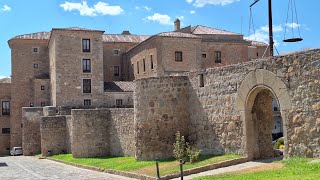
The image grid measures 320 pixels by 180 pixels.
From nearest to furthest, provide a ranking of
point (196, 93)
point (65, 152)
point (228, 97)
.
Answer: point (228, 97) → point (196, 93) → point (65, 152)

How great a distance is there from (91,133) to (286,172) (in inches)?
601

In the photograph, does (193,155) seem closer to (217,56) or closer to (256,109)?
(256,109)

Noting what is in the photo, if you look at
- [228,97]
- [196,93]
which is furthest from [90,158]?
[228,97]

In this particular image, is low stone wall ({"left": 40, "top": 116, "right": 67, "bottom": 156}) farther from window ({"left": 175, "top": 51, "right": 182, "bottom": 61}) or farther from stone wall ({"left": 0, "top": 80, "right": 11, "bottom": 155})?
stone wall ({"left": 0, "top": 80, "right": 11, "bottom": 155})

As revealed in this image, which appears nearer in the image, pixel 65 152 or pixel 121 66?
pixel 65 152

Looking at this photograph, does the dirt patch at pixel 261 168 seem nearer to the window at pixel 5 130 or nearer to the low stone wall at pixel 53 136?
the low stone wall at pixel 53 136

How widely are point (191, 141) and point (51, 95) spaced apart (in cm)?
2821

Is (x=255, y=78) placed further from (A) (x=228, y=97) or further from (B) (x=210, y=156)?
(B) (x=210, y=156)

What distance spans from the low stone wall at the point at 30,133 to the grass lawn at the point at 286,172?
26809 mm

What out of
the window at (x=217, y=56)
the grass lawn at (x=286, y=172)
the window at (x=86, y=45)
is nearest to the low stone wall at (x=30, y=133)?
the window at (x=86, y=45)

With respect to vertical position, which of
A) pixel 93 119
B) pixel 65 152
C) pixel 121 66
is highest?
pixel 121 66

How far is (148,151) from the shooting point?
17.5m

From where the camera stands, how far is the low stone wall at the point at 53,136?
3152 cm

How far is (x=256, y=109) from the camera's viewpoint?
15.3 m
